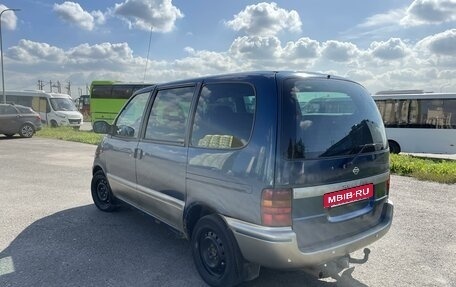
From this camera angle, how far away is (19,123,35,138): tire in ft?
60.1

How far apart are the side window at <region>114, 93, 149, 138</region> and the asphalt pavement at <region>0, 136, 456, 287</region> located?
1067 mm

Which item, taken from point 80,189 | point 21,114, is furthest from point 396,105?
point 21,114

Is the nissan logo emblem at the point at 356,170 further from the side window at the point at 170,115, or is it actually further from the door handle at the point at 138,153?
the door handle at the point at 138,153

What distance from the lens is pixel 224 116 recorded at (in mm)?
3309

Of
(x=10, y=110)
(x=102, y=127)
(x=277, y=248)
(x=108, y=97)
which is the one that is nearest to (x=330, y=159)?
(x=277, y=248)

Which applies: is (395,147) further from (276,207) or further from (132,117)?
(276,207)

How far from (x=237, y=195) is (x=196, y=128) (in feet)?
2.86

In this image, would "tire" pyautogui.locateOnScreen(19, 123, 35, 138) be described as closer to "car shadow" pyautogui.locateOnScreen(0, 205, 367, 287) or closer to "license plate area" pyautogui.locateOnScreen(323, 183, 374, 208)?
"car shadow" pyautogui.locateOnScreen(0, 205, 367, 287)

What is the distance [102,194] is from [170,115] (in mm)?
2421

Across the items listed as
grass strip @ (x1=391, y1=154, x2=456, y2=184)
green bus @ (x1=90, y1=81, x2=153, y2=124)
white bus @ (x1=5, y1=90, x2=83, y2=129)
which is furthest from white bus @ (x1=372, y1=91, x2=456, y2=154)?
white bus @ (x1=5, y1=90, x2=83, y2=129)

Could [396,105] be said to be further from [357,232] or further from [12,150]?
[12,150]

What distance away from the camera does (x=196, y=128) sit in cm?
354

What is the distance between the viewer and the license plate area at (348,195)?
3010 mm

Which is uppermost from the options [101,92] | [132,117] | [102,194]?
[101,92]
